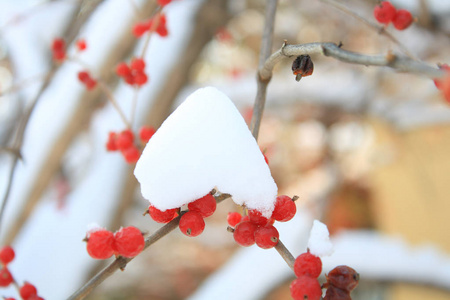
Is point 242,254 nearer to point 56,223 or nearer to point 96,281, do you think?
point 56,223

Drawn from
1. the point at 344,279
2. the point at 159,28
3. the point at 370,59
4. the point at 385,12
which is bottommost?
the point at 344,279

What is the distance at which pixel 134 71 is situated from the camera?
2.76ft

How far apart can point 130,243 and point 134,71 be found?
1.56ft

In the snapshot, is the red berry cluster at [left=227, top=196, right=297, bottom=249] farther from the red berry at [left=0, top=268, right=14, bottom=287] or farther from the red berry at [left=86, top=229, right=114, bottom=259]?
the red berry at [left=0, top=268, right=14, bottom=287]

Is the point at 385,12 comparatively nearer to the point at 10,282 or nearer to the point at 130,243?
the point at 130,243

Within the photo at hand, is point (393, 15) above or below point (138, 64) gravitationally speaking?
below

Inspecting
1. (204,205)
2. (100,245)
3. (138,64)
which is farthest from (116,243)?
(138,64)

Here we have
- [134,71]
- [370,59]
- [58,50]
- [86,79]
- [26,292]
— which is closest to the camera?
[370,59]

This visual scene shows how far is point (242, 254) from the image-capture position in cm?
201

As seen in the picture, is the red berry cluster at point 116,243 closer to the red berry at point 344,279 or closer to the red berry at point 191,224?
the red berry at point 191,224

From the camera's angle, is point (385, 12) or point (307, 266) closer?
point (307, 266)

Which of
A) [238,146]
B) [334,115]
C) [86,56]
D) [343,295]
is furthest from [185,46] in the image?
[334,115]

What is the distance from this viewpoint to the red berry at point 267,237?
18.7 inches

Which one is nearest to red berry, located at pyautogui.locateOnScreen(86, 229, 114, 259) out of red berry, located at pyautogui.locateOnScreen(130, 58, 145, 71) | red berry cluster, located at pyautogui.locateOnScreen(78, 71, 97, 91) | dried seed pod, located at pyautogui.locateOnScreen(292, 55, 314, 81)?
dried seed pod, located at pyautogui.locateOnScreen(292, 55, 314, 81)
